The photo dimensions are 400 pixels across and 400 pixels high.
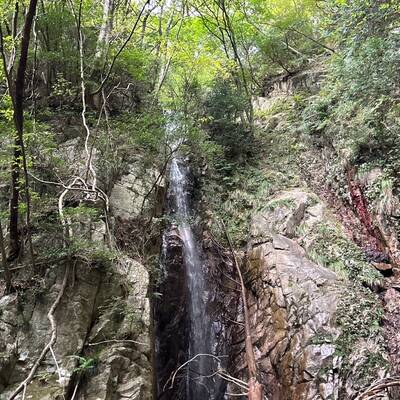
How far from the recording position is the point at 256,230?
945 cm

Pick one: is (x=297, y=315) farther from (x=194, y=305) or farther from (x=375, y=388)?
(x=375, y=388)

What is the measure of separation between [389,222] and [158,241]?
5.59m

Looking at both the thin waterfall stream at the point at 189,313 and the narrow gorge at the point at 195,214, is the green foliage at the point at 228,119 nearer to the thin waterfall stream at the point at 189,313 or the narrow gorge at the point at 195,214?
the narrow gorge at the point at 195,214

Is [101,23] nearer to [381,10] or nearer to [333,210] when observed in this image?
[381,10]

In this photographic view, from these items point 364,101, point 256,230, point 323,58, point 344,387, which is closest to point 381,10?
point 364,101

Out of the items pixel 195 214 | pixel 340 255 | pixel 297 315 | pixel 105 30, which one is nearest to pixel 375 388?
pixel 297 315

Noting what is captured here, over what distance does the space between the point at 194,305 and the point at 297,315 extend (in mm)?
3109

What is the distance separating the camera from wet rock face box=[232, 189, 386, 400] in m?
6.17

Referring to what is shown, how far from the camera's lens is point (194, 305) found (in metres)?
9.30

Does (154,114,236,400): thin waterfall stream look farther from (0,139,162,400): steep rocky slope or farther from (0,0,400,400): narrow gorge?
(0,139,162,400): steep rocky slope

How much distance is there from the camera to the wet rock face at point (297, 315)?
6.17 meters

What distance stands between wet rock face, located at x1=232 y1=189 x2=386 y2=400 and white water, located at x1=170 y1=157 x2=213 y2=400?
0.91m

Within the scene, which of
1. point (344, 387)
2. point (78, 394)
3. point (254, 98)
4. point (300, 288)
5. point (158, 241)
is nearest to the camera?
point (78, 394)

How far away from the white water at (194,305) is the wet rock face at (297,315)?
91 cm
